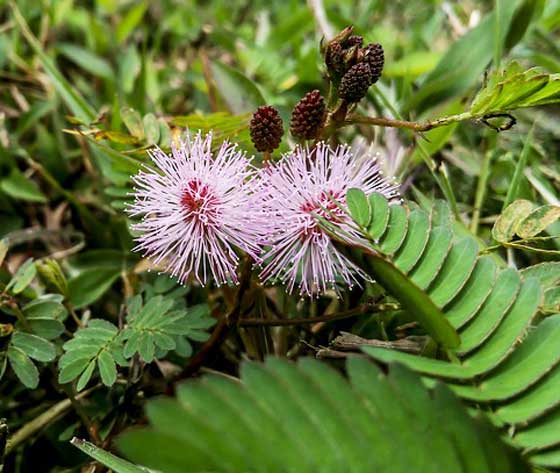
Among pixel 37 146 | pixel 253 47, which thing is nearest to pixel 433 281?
pixel 37 146

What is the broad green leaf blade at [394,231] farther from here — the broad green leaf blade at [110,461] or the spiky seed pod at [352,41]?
the broad green leaf blade at [110,461]

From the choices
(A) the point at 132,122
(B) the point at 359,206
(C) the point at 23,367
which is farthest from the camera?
(A) the point at 132,122

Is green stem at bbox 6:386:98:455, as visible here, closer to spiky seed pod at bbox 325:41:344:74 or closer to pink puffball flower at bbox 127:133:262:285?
pink puffball flower at bbox 127:133:262:285

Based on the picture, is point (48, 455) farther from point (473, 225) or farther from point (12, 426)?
point (473, 225)

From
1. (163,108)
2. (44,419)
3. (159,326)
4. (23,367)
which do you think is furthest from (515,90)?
(163,108)

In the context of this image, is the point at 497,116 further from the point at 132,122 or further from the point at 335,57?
the point at 132,122

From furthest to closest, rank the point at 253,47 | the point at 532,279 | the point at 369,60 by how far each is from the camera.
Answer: the point at 253,47 < the point at 369,60 < the point at 532,279

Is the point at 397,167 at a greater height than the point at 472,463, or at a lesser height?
greater
